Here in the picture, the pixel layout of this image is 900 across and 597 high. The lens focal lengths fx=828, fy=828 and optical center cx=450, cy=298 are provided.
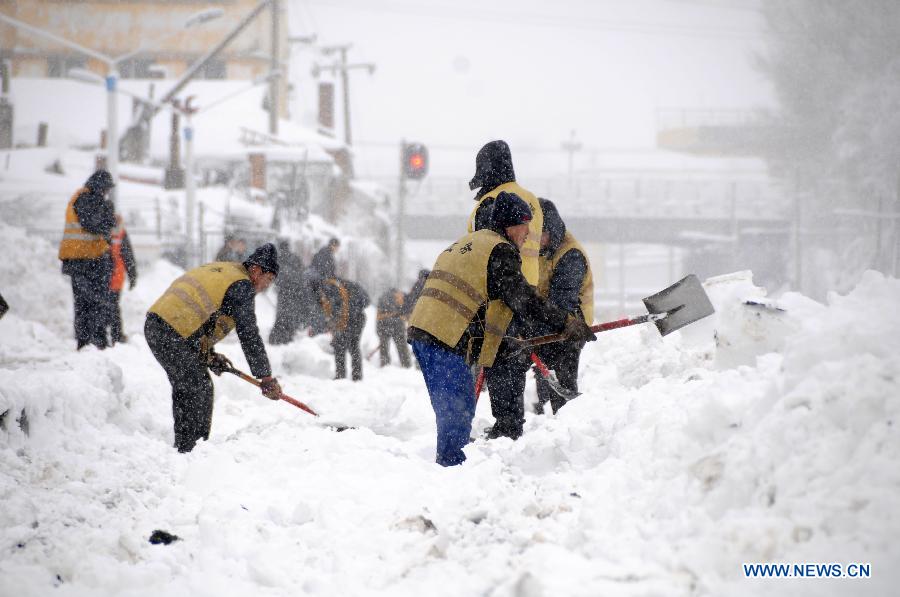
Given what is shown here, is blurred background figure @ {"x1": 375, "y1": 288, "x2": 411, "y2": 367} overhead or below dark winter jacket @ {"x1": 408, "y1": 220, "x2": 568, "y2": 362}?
below

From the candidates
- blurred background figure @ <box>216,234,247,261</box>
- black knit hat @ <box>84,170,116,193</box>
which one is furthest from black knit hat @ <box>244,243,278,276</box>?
blurred background figure @ <box>216,234,247,261</box>

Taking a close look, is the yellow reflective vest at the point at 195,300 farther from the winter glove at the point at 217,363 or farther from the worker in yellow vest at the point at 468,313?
the worker in yellow vest at the point at 468,313

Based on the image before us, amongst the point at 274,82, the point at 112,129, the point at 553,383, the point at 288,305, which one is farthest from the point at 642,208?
the point at 553,383

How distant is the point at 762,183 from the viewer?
38.8 m

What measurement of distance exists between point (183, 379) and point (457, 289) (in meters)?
1.78

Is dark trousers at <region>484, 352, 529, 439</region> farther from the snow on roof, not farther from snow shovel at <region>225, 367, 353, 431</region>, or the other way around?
the snow on roof

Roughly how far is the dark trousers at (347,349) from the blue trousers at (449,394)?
4.82m

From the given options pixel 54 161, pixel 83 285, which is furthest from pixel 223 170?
pixel 83 285

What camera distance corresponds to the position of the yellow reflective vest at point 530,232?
4.52 m

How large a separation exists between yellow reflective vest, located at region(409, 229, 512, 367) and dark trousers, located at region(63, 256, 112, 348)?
474 cm

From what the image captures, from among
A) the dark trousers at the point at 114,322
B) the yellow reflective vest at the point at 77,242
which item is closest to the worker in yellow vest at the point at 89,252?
the yellow reflective vest at the point at 77,242

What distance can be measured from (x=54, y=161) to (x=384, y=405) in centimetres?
1688

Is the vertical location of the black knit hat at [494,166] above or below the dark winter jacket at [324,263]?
above

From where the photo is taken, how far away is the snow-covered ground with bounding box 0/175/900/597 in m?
2.37
